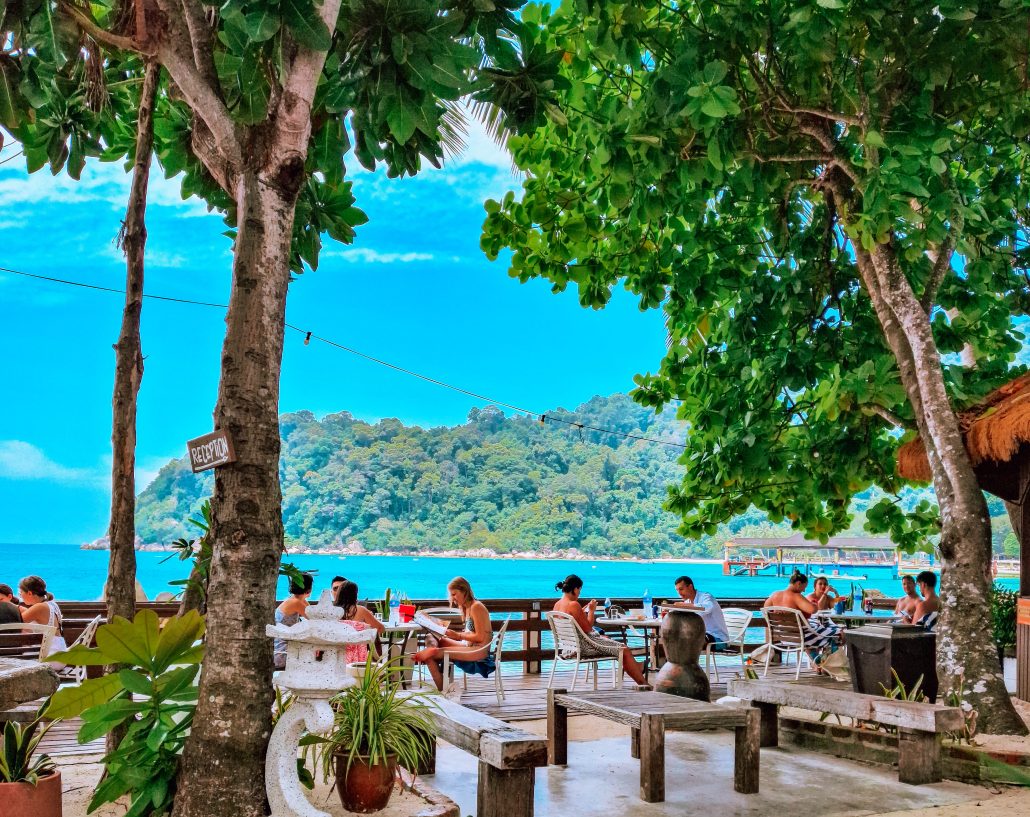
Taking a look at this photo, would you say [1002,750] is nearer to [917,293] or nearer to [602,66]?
[917,293]

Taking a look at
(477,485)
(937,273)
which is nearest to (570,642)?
(937,273)

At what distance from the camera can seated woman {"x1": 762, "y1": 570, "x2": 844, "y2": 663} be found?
9844 mm

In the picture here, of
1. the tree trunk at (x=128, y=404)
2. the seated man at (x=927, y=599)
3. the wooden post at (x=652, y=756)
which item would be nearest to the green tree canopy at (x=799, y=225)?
the seated man at (x=927, y=599)

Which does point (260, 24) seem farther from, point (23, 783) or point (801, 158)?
point (801, 158)

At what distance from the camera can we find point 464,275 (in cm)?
16862

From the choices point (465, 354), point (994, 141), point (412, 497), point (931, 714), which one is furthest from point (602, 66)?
point (465, 354)

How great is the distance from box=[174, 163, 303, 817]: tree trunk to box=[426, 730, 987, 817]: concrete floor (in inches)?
74.0

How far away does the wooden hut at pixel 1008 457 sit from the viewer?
714cm

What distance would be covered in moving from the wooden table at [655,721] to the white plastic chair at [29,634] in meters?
3.75

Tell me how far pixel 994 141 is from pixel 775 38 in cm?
238

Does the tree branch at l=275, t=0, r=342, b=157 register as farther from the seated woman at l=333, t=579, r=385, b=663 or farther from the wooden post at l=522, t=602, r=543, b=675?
the wooden post at l=522, t=602, r=543, b=675

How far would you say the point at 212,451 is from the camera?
338 centimetres

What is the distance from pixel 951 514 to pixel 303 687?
539cm

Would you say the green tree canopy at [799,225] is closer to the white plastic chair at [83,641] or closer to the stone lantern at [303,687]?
the stone lantern at [303,687]
